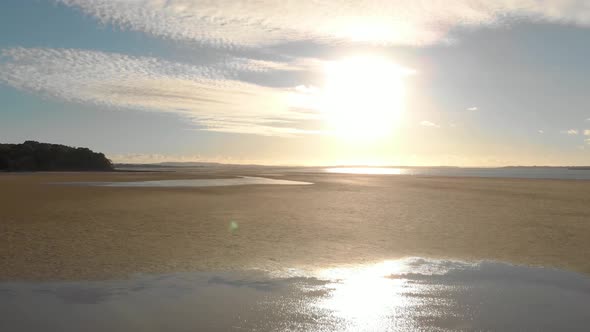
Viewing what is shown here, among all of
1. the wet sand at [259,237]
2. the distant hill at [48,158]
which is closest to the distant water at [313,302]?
the wet sand at [259,237]

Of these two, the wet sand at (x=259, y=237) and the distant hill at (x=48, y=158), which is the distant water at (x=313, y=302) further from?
the distant hill at (x=48, y=158)

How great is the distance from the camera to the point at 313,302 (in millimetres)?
7293

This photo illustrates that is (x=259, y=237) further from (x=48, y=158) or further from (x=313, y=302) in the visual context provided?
(x=48, y=158)

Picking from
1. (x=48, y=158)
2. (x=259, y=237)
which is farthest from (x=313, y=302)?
(x=48, y=158)

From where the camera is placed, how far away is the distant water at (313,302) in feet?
20.8

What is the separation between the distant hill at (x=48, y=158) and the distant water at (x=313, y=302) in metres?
98.3

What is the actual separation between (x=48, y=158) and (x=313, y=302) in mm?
106559

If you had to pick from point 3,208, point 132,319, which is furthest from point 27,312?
point 3,208

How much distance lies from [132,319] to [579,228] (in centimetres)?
1744

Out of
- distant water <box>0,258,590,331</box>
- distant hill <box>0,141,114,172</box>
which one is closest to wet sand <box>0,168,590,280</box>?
distant water <box>0,258,590,331</box>

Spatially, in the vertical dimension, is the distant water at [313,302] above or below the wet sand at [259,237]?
below

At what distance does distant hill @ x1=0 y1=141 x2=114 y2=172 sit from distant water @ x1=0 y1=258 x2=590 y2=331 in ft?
323

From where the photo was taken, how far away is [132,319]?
21.4 ft

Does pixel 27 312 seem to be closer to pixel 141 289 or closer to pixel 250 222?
pixel 141 289
